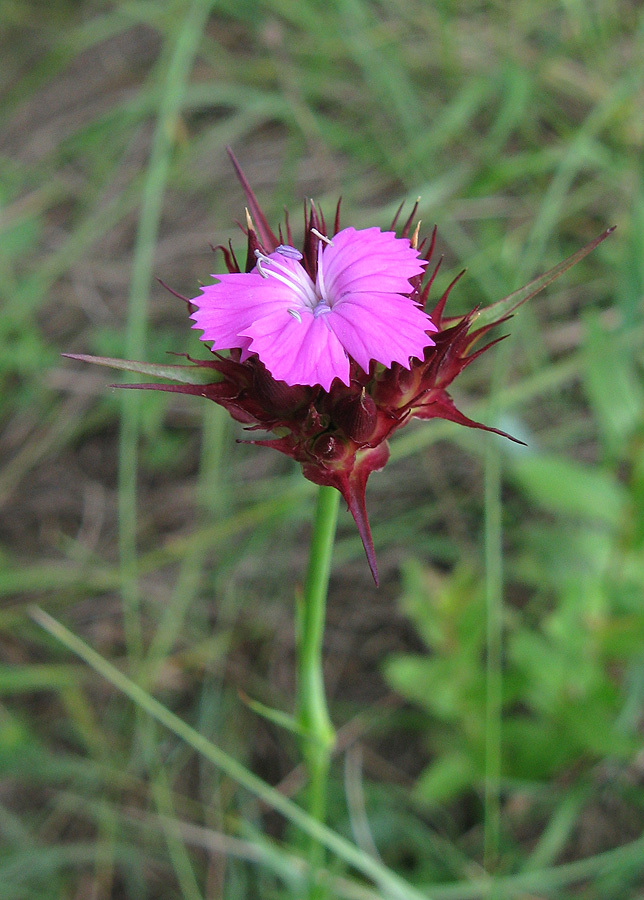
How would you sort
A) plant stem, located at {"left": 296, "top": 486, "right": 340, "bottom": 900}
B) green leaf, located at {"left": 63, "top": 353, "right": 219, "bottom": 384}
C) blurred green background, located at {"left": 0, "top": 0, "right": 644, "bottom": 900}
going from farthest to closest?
blurred green background, located at {"left": 0, "top": 0, "right": 644, "bottom": 900}, plant stem, located at {"left": 296, "top": 486, "right": 340, "bottom": 900}, green leaf, located at {"left": 63, "top": 353, "right": 219, "bottom": 384}

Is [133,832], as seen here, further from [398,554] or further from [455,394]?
[455,394]

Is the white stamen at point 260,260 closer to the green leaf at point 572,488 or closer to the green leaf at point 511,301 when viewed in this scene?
the green leaf at point 511,301

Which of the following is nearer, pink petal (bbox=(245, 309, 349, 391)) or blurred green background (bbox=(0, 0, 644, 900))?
pink petal (bbox=(245, 309, 349, 391))

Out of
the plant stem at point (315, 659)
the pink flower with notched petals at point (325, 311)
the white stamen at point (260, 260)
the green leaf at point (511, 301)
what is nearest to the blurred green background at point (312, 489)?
the plant stem at point (315, 659)

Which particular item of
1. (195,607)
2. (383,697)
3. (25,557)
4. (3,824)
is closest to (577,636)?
(383,697)

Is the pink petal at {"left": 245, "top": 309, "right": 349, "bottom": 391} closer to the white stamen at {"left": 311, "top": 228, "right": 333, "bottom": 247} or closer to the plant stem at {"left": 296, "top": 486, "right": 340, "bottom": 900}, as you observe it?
the white stamen at {"left": 311, "top": 228, "right": 333, "bottom": 247}

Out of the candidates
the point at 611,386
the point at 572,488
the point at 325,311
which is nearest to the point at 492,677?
the point at 572,488

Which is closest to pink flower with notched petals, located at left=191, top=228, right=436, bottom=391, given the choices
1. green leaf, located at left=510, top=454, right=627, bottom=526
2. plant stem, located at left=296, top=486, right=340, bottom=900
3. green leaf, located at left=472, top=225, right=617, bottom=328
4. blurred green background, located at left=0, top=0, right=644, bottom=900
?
green leaf, located at left=472, top=225, right=617, bottom=328
